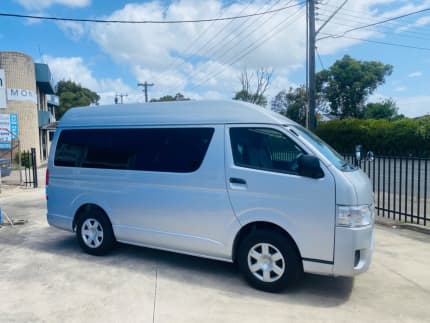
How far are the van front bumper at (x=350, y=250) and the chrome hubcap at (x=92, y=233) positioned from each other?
3511 mm

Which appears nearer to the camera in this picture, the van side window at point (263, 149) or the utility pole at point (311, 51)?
the van side window at point (263, 149)

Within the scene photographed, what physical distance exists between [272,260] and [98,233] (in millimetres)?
2856

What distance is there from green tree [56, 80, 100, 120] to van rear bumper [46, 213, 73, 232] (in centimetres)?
5003

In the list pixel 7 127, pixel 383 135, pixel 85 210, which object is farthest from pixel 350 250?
pixel 7 127

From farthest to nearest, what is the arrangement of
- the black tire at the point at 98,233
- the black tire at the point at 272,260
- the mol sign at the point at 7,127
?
the mol sign at the point at 7,127
the black tire at the point at 98,233
the black tire at the point at 272,260

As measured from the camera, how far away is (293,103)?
34125 mm

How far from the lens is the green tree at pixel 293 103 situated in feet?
106

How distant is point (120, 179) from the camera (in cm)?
499

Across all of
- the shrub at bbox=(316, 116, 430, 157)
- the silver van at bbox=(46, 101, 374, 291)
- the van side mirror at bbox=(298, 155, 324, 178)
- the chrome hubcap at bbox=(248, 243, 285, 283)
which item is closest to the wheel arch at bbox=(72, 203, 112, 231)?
the silver van at bbox=(46, 101, 374, 291)

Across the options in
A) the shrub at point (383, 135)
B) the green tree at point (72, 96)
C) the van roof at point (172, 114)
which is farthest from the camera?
the green tree at point (72, 96)

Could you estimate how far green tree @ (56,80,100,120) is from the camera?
5275cm

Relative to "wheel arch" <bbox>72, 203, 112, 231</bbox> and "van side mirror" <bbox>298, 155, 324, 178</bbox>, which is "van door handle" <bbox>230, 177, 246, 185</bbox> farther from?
"wheel arch" <bbox>72, 203, 112, 231</bbox>

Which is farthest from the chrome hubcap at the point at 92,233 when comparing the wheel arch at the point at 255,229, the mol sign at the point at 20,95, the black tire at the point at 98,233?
the mol sign at the point at 20,95

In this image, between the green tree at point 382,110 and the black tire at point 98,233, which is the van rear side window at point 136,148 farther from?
the green tree at point 382,110
